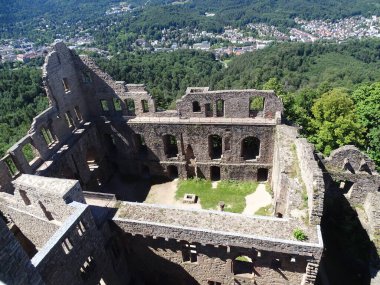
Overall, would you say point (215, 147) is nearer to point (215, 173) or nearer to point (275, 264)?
point (215, 173)

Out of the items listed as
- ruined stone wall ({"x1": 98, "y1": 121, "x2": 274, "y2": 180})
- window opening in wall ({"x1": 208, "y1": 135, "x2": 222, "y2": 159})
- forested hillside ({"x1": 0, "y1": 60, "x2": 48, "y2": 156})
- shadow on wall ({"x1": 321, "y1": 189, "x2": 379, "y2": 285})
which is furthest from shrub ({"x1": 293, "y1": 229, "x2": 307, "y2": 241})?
forested hillside ({"x1": 0, "y1": 60, "x2": 48, "y2": 156})

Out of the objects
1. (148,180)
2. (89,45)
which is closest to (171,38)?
(89,45)

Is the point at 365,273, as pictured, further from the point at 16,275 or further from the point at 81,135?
the point at 81,135

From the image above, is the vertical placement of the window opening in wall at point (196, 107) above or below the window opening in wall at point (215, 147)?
above

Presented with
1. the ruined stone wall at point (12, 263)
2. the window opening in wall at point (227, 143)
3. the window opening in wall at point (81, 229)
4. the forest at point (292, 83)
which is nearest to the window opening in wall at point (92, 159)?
the window opening in wall at point (227, 143)

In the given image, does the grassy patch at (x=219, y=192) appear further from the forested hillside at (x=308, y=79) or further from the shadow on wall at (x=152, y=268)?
the forested hillside at (x=308, y=79)

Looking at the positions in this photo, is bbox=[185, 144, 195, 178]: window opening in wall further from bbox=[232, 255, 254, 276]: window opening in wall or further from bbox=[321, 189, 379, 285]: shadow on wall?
bbox=[321, 189, 379, 285]: shadow on wall
